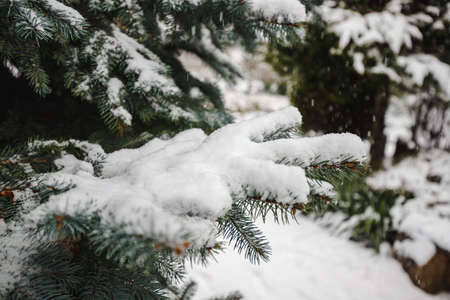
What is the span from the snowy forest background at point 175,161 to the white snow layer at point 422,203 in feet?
0.04

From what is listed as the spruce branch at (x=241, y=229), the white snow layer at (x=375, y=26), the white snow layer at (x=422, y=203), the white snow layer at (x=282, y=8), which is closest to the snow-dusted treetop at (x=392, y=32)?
the white snow layer at (x=375, y=26)

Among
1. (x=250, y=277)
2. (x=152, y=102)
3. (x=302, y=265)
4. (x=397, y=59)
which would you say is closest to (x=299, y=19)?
(x=152, y=102)

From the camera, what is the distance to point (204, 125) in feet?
4.32

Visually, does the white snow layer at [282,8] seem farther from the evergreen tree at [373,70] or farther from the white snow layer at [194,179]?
the evergreen tree at [373,70]

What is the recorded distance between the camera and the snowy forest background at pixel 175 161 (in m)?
0.52

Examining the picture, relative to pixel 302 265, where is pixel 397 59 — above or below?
above

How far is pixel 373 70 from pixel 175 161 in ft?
8.08

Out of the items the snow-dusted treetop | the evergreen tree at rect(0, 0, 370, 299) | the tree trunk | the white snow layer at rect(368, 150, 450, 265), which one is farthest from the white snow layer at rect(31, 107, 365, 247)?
the tree trunk

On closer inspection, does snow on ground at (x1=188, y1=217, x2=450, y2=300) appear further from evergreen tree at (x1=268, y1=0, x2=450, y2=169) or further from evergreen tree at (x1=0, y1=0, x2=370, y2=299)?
evergreen tree at (x1=0, y1=0, x2=370, y2=299)

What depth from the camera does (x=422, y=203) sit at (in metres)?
2.58

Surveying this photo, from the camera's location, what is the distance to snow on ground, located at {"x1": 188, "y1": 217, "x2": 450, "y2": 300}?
Answer: 232 centimetres

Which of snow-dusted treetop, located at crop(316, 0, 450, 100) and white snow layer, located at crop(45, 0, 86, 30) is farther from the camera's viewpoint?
snow-dusted treetop, located at crop(316, 0, 450, 100)

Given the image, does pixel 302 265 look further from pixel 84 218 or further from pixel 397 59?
pixel 84 218

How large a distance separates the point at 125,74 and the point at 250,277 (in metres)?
2.15
